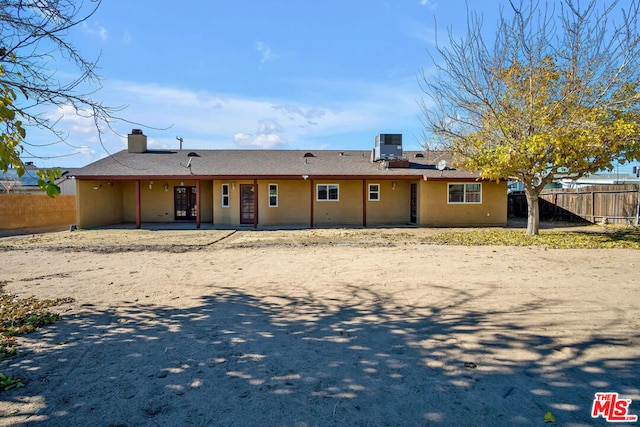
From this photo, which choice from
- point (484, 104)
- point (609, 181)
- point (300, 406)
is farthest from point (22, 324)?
point (609, 181)

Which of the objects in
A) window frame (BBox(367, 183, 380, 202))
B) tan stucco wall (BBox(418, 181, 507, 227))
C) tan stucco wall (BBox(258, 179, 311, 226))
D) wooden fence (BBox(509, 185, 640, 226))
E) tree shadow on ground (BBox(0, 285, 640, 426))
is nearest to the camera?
tree shadow on ground (BBox(0, 285, 640, 426))

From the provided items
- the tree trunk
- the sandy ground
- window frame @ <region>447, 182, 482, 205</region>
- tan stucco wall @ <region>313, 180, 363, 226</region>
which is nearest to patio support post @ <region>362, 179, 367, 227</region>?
tan stucco wall @ <region>313, 180, 363, 226</region>

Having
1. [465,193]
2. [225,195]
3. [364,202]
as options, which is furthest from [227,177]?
[465,193]

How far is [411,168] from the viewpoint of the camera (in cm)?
1845

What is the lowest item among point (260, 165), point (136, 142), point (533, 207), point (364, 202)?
point (533, 207)

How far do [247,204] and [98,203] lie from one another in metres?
7.10

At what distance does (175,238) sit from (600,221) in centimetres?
1804

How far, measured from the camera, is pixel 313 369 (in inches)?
125

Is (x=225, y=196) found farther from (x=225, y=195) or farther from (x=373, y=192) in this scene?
(x=373, y=192)

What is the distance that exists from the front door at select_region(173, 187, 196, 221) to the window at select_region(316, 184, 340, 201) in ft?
22.1

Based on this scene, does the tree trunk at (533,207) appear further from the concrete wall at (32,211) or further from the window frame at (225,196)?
the concrete wall at (32,211)

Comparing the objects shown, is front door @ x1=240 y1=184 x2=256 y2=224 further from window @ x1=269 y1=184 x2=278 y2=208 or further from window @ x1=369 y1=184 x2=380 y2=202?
window @ x1=369 y1=184 x2=380 y2=202

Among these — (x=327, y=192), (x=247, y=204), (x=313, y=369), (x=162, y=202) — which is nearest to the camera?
(x=313, y=369)

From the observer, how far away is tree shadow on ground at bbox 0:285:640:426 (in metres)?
2.53
